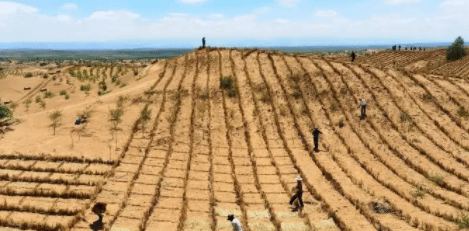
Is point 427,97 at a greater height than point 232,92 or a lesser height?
lesser

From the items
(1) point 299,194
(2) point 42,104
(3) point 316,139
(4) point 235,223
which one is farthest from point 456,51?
(4) point 235,223

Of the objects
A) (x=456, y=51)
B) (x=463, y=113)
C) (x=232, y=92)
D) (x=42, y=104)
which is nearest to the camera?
(x=463, y=113)

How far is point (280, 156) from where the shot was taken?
60.4 feet

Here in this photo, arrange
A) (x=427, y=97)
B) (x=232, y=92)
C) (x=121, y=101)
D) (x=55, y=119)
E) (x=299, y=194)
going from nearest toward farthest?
(x=299, y=194) < (x=55, y=119) < (x=121, y=101) < (x=427, y=97) < (x=232, y=92)

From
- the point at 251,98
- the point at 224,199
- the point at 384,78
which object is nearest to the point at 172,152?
the point at 224,199

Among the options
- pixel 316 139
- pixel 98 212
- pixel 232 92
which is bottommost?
pixel 98 212

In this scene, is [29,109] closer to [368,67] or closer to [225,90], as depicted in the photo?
[225,90]

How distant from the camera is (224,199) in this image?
14.4 m

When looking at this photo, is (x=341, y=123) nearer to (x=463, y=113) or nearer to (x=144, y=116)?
(x=463, y=113)

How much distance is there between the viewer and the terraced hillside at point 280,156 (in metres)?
13.1

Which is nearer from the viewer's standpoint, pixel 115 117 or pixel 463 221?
pixel 463 221

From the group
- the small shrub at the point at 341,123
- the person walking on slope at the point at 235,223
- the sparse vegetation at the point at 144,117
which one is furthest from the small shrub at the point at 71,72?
the person walking on slope at the point at 235,223

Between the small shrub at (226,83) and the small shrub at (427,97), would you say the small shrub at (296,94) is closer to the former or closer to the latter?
the small shrub at (226,83)

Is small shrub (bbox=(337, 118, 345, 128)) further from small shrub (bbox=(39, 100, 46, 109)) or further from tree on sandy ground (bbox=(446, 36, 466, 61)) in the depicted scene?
tree on sandy ground (bbox=(446, 36, 466, 61))
